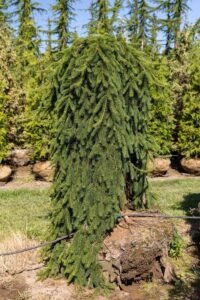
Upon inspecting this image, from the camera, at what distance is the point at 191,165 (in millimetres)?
11328

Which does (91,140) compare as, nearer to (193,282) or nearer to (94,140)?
(94,140)

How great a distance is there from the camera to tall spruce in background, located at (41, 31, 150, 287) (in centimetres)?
395

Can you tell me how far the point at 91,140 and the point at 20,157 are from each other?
25.9ft

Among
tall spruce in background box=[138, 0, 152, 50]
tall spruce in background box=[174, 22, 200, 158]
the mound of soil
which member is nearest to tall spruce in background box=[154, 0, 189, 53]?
tall spruce in background box=[138, 0, 152, 50]

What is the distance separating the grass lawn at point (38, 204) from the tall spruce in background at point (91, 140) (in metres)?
1.36

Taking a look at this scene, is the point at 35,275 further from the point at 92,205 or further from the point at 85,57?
the point at 85,57

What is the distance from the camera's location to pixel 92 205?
13.5 ft

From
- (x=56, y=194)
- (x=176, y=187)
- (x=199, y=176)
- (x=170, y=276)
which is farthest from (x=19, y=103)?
(x=170, y=276)

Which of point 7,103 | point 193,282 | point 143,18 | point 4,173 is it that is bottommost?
point 193,282

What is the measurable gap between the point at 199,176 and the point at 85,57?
8375 millimetres

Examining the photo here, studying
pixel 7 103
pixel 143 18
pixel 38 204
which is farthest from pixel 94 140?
pixel 143 18

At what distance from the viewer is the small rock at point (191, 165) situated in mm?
11281

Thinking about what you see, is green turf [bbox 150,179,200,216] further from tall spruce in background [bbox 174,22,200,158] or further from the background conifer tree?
the background conifer tree

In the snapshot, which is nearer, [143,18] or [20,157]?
[20,157]
